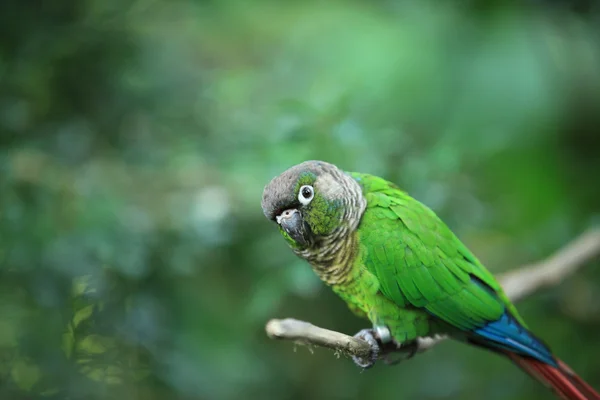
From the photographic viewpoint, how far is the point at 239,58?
12.1 feet

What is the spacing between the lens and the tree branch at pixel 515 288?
4.18 ft

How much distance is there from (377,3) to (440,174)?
74.6 inches

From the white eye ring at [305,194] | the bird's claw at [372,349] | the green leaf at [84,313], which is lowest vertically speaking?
the bird's claw at [372,349]

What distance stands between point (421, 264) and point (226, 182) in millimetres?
972

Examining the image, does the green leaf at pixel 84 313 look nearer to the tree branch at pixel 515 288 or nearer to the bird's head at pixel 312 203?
the bird's head at pixel 312 203

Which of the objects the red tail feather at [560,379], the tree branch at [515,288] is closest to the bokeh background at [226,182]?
the tree branch at [515,288]

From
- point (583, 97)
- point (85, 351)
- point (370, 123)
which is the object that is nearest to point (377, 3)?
point (583, 97)

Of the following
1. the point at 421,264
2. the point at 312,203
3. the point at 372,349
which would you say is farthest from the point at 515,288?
the point at 312,203

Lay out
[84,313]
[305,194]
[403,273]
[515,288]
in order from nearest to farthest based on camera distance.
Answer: [305,194], [403,273], [515,288], [84,313]

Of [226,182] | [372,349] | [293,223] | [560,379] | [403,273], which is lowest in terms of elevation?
[560,379]

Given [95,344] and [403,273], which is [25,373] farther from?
[403,273]

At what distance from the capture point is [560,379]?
1778 mm

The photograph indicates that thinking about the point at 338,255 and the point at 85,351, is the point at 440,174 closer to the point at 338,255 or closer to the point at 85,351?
the point at 338,255

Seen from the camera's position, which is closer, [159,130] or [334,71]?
[159,130]
